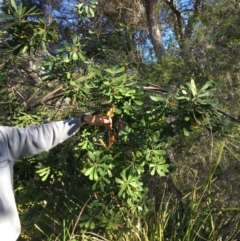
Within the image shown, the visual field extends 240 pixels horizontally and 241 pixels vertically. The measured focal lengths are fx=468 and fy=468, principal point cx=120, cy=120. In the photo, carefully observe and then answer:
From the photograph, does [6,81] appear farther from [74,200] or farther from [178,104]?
[178,104]

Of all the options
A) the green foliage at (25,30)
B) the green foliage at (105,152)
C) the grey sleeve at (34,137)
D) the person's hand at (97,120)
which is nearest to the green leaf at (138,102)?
the green foliage at (105,152)

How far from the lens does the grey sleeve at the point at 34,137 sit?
9.20ft

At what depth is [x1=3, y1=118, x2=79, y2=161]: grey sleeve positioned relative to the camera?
280 cm

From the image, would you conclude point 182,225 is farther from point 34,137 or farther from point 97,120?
point 34,137

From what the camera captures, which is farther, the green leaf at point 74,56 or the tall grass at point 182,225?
the green leaf at point 74,56

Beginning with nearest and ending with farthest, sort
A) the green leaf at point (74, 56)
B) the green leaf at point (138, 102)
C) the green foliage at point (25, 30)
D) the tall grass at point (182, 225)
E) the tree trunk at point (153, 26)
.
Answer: the green leaf at point (138, 102), the tall grass at point (182, 225), the green foliage at point (25, 30), the green leaf at point (74, 56), the tree trunk at point (153, 26)

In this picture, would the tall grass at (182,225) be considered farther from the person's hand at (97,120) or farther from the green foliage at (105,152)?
the person's hand at (97,120)

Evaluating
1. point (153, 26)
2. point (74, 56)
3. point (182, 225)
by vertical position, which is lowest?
point (182, 225)

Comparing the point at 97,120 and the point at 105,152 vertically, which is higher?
the point at 97,120

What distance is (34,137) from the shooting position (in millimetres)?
2877

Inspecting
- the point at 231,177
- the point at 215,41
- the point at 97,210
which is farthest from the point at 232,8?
the point at 97,210

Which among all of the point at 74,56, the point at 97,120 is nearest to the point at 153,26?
the point at 74,56

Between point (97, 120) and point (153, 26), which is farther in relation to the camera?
point (153, 26)

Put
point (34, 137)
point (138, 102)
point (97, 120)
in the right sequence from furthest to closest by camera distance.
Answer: point (138, 102) → point (97, 120) → point (34, 137)
